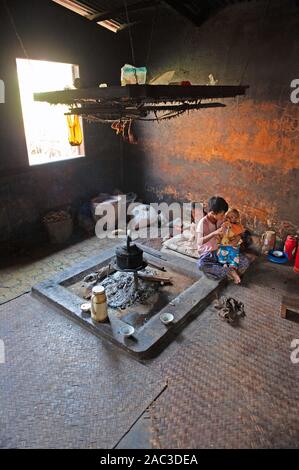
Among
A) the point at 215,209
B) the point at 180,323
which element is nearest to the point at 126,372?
the point at 180,323

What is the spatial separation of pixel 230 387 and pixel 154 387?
76 centimetres

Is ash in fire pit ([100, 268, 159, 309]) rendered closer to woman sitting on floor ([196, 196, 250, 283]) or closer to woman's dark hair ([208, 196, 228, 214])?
woman sitting on floor ([196, 196, 250, 283])

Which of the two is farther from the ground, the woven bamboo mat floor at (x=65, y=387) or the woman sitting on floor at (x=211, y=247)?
the woman sitting on floor at (x=211, y=247)

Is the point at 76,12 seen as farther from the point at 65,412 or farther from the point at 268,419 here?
the point at 268,419

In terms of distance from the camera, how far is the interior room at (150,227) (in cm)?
282

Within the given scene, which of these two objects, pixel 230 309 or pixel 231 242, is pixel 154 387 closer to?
pixel 230 309

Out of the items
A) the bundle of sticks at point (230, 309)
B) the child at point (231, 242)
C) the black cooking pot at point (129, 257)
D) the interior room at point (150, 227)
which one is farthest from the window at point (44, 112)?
the bundle of sticks at point (230, 309)

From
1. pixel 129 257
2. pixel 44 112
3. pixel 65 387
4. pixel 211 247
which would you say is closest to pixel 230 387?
pixel 65 387

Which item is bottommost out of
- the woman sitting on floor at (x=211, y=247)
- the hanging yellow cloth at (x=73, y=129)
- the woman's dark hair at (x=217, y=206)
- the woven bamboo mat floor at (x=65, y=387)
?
the woven bamboo mat floor at (x=65, y=387)

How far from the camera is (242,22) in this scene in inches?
213

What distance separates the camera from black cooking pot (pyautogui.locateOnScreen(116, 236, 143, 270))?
4.05 meters

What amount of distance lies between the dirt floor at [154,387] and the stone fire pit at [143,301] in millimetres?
120

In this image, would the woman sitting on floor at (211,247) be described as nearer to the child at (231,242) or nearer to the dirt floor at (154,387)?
the child at (231,242)

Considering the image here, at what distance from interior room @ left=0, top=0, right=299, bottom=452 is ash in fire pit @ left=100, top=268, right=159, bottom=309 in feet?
0.09
